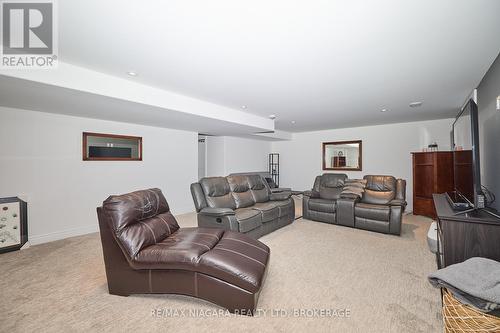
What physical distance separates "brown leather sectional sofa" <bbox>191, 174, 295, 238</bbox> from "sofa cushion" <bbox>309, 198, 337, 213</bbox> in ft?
1.82

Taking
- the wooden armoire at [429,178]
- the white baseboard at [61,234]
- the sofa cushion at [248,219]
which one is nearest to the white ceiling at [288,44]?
the sofa cushion at [248,219]

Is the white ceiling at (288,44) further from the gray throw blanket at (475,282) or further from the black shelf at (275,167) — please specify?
the black shelf at (275,167)

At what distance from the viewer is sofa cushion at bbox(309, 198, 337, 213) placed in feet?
14.6

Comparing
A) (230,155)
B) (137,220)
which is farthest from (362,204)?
(230,155)

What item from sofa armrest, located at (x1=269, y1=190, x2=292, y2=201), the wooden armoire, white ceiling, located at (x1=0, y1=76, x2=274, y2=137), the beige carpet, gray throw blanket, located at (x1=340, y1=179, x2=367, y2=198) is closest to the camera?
the beige carpet

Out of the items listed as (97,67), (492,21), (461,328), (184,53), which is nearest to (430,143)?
(492,21)

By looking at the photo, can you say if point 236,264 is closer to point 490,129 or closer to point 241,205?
point 241,205

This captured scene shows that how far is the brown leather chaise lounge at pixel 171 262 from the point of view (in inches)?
71.2

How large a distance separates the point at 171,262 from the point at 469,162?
3236 mm

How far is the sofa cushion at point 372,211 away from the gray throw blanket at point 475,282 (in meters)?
2.36

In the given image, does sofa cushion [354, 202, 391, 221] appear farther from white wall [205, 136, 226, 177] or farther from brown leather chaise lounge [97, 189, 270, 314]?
white wall [205, 136, 226, 177]

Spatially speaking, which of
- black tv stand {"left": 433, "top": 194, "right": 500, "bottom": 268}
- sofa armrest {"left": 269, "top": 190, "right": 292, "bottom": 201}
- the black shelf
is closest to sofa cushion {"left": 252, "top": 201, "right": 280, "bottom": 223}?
sofa armrest {"left": 269, "top": 190, "right": 292, "bottom": 201}

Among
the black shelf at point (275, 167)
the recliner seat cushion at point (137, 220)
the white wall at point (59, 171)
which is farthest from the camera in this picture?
the black shelf at point (275, 167)

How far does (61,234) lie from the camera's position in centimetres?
374
